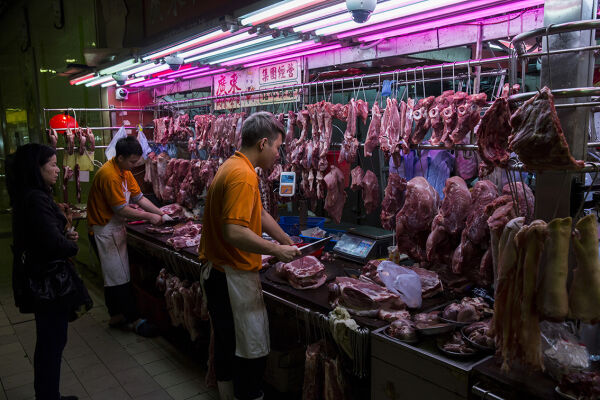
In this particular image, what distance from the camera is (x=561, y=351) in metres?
1.89

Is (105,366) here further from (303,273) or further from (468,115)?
(468,115)

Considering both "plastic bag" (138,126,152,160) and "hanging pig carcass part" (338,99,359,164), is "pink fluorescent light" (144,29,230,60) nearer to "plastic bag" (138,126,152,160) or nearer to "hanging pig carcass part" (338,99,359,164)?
"hanging pig carcass part" (338,99,359,164)

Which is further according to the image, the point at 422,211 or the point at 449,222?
the point at 422,211

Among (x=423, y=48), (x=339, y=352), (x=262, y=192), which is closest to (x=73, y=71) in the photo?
(x=262, y=192)

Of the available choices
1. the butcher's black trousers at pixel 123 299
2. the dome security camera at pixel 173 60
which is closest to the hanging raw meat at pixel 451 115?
the dome security camera at pixel 173 60

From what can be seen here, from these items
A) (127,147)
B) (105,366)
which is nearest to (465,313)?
(105,366)

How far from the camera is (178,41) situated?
13.8 ft

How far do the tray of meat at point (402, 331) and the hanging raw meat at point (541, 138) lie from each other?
1.09 meters

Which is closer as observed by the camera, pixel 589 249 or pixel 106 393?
pixel 589 249

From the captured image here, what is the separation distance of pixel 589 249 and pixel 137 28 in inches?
231

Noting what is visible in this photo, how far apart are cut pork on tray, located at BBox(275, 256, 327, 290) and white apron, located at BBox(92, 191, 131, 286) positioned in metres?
2.68

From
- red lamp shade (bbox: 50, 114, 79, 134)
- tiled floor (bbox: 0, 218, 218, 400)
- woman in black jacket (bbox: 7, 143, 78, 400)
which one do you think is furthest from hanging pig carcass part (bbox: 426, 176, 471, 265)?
red lamp shade (bbox: 50, 114, 79, 134)

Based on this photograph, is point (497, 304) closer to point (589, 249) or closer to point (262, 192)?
point (589, 249)

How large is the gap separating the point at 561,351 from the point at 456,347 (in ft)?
1.61
